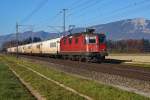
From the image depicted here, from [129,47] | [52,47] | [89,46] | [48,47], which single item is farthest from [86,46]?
[129,47]

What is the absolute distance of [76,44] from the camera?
48.3 meters

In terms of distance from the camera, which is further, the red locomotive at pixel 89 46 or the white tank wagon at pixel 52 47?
the white tank wagon at pixel 52 47

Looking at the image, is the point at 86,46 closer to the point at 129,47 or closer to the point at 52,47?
the point at 52,47

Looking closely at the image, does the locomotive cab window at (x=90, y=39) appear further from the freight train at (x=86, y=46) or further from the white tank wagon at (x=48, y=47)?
the white tank wagon at (x=48, y=47)

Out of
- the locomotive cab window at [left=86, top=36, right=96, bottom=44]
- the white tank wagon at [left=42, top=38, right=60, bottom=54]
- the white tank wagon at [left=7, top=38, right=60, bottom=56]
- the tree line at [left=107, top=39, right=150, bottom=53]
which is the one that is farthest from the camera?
the tree line at [left=107, top=39, right=150, bottom=53]

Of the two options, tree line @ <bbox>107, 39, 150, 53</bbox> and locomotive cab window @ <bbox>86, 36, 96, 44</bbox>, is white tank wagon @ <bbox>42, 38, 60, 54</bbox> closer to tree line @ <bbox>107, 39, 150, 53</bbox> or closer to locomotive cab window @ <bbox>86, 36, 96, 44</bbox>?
locomotive cab window @ <bbox>86, 36, 96, 44</bbox>

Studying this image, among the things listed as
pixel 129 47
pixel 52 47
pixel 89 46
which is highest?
pixel 129 47

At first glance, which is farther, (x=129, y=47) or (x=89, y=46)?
(x=129, y=47)

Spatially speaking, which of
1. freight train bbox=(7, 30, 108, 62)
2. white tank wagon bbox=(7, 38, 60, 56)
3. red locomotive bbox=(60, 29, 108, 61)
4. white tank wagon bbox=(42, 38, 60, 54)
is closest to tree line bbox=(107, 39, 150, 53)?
white tank wagon bbox=(7, 38, 60, 56)

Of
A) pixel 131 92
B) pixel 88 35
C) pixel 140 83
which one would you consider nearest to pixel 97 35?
pixel 88 35

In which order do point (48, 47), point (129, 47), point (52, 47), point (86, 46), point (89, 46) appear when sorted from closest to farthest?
point (89, 46)
point (86, 46)
point (52, 47)
point (48, 47)
point (129, 47)

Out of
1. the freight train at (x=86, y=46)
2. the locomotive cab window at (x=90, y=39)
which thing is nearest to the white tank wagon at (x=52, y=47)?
the freight train at (x=86, y=46)

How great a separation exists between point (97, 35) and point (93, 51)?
206 centimetres

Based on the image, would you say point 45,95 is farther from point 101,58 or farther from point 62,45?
point 62,45
